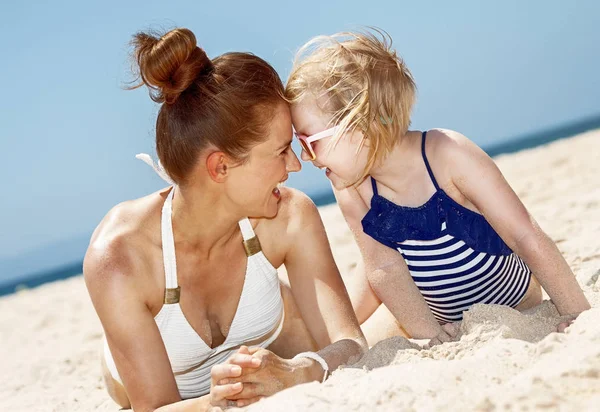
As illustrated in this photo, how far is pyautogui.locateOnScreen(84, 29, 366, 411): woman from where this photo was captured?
264cm

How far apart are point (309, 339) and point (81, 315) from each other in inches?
180

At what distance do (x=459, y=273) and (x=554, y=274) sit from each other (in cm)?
50

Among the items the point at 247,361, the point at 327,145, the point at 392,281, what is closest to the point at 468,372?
the point at 247,361

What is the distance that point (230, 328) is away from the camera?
10.2 ft

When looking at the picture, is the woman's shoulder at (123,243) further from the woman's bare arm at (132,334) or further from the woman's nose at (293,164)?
the woman's nose at (293,164)

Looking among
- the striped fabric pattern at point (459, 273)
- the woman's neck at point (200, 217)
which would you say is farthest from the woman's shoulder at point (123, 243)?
the striped fabric pattern at point (459, 273)

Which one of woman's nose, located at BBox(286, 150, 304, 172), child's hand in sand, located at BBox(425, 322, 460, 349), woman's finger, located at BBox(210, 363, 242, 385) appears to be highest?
woman's nose, located at BBox(286, 150, 304, 172)

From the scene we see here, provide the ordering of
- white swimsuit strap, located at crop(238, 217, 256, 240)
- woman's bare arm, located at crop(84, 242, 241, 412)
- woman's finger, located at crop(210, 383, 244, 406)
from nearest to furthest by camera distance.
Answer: woman's finger, located at crop(210, 383, 244, 406)
woman's bare arm, located at crop(84, 242, 241, 412)
white swimsuit strap, located at crop(238, 217, 256, 240)

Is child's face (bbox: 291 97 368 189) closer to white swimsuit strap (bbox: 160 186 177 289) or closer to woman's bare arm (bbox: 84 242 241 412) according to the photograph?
white swimsuit strap (bbox: 160 186 177 289)

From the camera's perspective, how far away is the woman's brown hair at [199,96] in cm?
265

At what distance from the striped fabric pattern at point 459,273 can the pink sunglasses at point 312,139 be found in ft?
2.09

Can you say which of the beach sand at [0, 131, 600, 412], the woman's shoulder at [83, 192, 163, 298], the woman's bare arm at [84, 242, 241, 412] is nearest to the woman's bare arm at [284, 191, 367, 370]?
the beach sand at [0, 131, 600, 412]

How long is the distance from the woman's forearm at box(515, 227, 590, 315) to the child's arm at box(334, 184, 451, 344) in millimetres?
474

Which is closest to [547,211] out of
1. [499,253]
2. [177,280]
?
[499,253]
